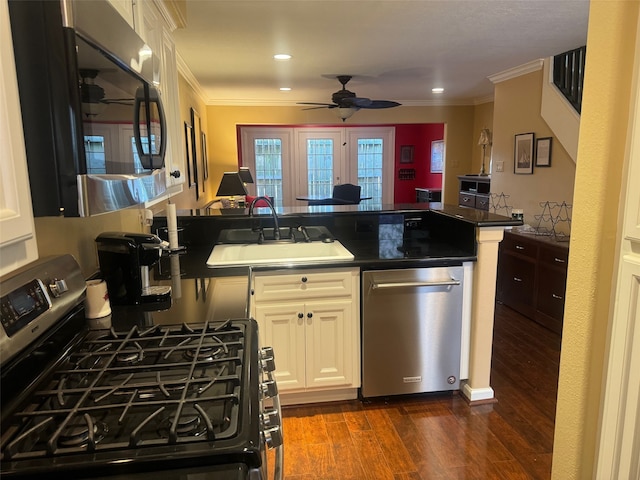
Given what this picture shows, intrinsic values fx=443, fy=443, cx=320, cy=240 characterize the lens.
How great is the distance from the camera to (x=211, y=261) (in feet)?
7.43

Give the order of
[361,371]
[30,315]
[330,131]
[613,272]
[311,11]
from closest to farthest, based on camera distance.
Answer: [30,315] < [613,272] < [361,371] < [311,11] < [330,131]

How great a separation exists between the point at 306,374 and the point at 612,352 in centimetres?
161

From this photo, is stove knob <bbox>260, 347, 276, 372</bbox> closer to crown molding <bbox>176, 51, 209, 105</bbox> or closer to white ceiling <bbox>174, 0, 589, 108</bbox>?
white ceiling <bbox>174, 0, 589, 108</bbox>

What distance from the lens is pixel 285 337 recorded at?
2.34m

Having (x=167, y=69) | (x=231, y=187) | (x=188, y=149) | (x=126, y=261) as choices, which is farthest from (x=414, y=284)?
(x=231, y=187)

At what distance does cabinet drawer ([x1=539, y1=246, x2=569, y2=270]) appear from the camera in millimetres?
3424

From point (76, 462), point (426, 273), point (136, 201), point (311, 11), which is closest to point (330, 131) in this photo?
point (311, 11)

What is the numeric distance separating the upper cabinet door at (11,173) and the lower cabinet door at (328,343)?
1.68m

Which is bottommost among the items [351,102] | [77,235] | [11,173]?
[77,235]

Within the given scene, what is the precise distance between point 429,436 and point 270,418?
1464 millimetres

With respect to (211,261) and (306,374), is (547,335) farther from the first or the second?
(211,261)

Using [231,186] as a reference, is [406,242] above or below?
below

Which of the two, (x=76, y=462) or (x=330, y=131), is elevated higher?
(x=330, y=131)

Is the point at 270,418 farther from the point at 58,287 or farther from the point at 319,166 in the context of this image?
the point at 319,166
